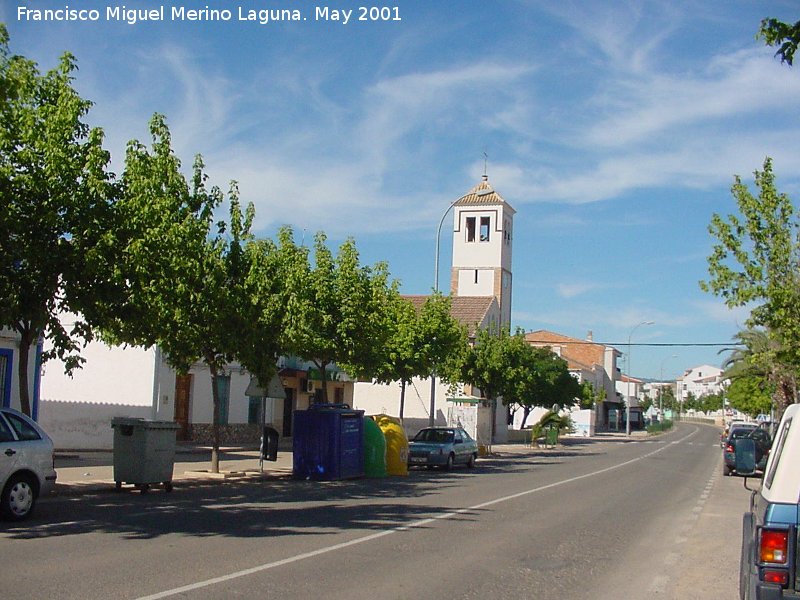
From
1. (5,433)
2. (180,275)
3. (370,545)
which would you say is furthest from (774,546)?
(180,275)

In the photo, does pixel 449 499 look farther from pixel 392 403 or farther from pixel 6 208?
pixel 392 403

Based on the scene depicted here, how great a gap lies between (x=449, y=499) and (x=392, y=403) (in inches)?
1437

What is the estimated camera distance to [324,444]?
23.8 metres

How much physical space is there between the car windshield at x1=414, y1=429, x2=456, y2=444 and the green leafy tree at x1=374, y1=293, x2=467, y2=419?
10.0 ft

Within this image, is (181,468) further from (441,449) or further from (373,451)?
(441,449)

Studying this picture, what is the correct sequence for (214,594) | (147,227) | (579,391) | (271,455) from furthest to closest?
(579,391), (271,455), (147,227), (214,594)

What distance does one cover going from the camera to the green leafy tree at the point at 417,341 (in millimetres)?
33406

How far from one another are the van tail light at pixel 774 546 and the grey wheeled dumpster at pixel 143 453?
14355mm

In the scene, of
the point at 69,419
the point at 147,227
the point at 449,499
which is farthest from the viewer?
the point at 69,419

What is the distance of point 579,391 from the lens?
226ft

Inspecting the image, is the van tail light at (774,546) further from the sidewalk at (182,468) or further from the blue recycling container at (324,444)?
the blue recycling container at (324,444)

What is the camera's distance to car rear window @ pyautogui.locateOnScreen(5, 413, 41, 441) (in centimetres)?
1347

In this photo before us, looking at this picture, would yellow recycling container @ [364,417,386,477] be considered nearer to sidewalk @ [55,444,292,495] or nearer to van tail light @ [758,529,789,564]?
sidewalk @ [55,444,292,495]

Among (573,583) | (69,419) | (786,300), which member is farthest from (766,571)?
(69,419)
